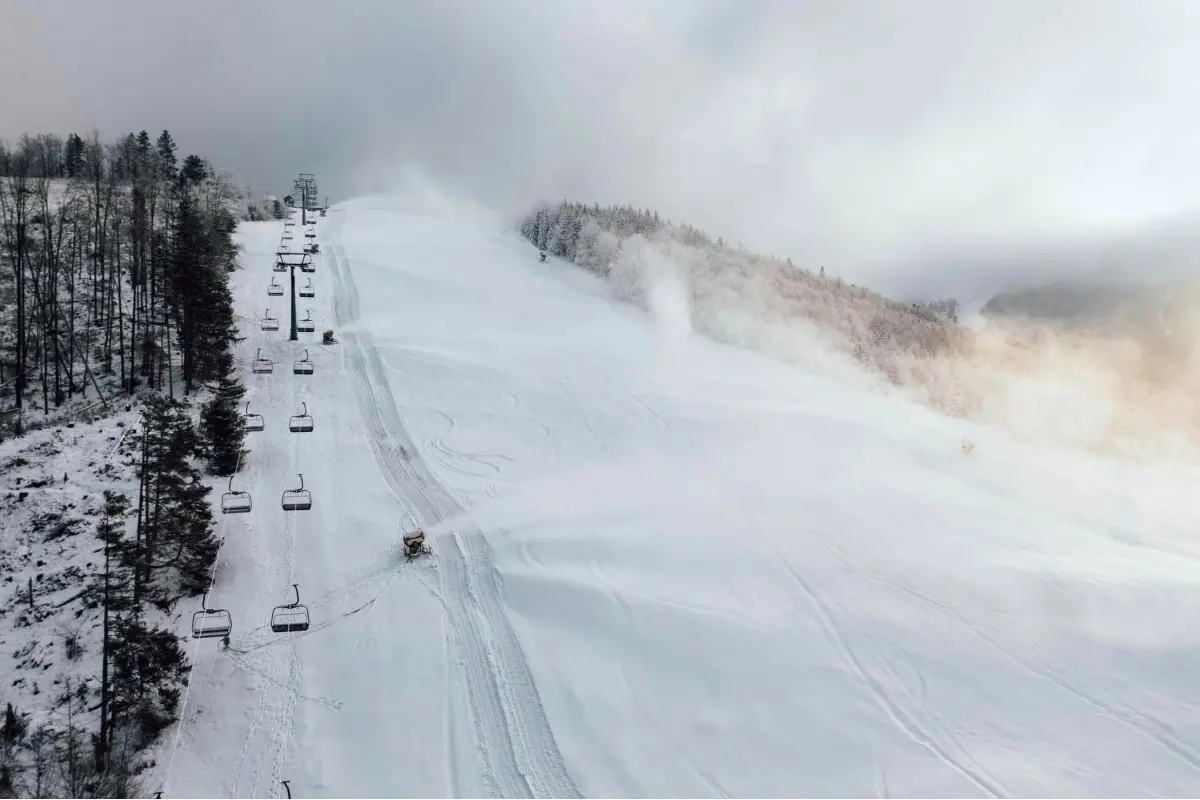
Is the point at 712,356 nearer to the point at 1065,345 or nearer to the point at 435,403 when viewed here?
the point at 435,403

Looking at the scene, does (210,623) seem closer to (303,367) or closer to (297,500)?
(297,500)

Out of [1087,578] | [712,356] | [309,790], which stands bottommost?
[309,790]

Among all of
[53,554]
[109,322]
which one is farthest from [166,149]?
[53,554]

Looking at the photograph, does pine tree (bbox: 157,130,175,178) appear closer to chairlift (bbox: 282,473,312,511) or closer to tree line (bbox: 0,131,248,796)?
tree line (bbox: 0,131,248,796)

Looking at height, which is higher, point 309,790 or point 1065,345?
point 1065,345

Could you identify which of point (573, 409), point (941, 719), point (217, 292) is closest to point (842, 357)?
point (573, 409)

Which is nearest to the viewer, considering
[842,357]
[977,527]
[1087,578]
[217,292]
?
[1087,578]
